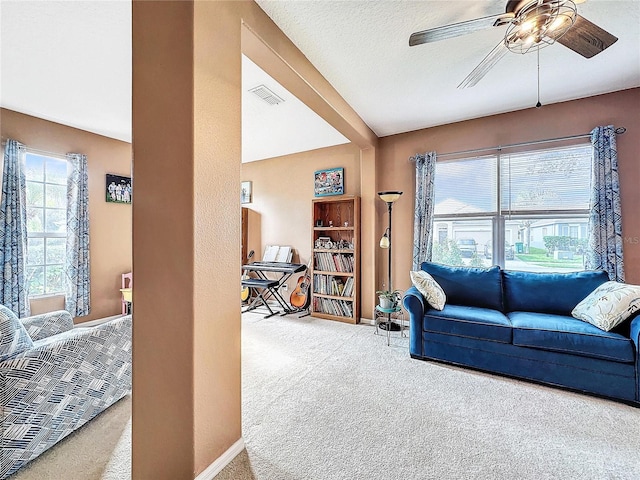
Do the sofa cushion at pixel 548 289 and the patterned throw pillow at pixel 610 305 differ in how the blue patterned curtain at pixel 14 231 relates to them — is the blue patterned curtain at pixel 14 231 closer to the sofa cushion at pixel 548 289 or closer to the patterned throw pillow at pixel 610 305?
the sofa cushion at pixel 548 289

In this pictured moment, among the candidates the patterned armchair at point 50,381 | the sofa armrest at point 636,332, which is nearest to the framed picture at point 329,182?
the patterned armchair at point 50,381

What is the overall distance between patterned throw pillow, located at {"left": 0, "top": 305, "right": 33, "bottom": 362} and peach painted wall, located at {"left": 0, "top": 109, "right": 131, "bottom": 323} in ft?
8.20

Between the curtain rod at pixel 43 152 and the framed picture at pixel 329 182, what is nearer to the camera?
the curtain rod at pixel 43 152

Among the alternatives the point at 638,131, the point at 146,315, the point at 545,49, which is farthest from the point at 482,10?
the point at 146,315

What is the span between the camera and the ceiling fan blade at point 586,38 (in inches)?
60.5

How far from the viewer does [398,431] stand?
1.68 m

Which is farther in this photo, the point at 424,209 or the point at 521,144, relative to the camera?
the point at 424,209

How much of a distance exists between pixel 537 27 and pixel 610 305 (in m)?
2.12

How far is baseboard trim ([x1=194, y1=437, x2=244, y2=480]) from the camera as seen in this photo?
1.28 metres

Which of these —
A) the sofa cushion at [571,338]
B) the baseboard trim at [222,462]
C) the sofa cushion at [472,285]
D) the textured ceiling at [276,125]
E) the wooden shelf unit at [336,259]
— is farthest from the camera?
the wooden shelf unit at [336,259]

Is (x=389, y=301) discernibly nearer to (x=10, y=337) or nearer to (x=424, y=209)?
(x=424, y=209)

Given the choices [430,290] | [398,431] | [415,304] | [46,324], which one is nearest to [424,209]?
[430,290]

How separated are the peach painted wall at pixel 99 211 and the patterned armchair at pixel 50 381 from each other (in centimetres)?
210

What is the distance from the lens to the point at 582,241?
2871mm
